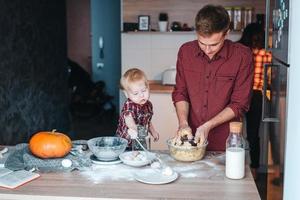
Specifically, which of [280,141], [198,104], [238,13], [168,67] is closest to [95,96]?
[168,67]

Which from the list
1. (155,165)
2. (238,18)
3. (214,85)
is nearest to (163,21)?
(238,18)

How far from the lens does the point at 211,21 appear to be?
225 cm

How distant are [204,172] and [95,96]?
5315 millimetres

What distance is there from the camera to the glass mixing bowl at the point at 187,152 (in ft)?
6.93

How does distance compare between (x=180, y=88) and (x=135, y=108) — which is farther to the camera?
(x=180, y=88)

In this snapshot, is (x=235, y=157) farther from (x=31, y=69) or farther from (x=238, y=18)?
(x=31, y=69)

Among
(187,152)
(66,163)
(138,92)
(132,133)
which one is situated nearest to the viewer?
(66,163)

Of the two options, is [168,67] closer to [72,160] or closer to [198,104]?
[198,104]

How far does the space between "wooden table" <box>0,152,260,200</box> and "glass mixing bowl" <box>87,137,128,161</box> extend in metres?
0.15

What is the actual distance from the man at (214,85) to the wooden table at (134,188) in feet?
1.60

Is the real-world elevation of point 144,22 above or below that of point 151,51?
above

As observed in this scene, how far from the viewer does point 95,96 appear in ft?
23.6

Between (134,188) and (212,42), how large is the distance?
0.89 m

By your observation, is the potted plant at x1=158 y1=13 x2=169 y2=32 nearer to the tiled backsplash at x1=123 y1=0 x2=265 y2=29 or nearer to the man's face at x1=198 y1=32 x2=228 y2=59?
the tiled backsplash at x1=123 y1=0 x2=265 y2=29
